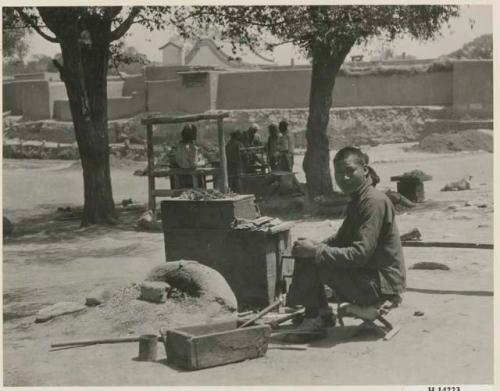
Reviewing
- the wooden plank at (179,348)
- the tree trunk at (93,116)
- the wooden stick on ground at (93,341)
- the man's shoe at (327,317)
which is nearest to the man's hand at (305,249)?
the man's shoe at (327,317)

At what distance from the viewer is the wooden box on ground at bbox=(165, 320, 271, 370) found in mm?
5168

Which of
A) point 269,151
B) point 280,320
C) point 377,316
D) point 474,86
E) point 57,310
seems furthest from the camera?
point 474,86

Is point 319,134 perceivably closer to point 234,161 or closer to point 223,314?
point 234,161

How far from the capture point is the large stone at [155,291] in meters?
6.56

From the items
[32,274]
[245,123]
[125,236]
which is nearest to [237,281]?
[32,274]

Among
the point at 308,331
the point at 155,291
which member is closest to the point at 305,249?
the point at 308,331

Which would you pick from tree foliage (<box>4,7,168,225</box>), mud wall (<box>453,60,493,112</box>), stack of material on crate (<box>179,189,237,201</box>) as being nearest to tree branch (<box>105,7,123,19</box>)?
tree foliage (<box>4,7,168,225</box>)

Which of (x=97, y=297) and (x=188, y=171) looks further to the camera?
(x=188, y=171)

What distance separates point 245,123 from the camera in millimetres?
30562

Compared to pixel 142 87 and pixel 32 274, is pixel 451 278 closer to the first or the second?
pixel 32 274

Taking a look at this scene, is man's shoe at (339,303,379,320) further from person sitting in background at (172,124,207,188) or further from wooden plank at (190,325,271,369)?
person sitting in background at (172,124,207,188)

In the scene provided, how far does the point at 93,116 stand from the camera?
45.4 ft

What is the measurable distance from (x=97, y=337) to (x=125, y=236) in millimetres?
6483

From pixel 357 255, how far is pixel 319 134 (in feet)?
32.9
